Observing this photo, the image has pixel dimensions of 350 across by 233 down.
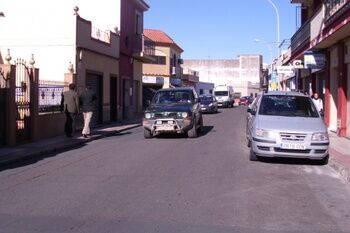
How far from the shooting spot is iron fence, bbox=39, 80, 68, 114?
18.8m

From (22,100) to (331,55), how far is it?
1220 centimetres

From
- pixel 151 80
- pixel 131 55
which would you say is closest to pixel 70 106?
pixel 131 55

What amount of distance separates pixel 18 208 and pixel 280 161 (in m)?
7.41

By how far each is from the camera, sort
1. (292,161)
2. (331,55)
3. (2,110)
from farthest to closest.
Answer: (331,55) → (2,110) → (292,161)

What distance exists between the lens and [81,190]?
30.6 ft

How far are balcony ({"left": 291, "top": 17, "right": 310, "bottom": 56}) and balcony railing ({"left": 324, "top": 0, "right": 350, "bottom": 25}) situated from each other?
210 inches

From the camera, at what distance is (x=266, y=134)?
12.7m

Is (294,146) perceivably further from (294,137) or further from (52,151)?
(52,151)

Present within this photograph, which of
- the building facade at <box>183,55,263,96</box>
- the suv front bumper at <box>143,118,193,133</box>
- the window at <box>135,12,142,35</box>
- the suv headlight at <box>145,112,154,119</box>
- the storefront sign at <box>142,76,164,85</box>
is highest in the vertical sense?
the building facade at <box>183,55,263,96</box>

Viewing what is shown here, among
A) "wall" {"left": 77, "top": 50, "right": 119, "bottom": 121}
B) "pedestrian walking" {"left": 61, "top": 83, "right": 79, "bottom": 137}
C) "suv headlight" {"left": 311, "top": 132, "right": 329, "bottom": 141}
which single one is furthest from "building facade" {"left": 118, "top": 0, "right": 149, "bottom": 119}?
"suv headlight" {"left": 311, "top": 132, "right": 329, "bottom": 141}

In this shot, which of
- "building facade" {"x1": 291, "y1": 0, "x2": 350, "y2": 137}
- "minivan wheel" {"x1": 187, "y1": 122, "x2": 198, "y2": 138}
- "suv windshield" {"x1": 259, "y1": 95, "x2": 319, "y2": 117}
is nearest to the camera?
"suv windshield" {"x1": 259, "y1": 95, "x2": 319, "y2": 117}

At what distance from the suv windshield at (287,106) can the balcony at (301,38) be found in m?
11.3

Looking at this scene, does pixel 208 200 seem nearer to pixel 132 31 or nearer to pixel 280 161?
pixel 280 161

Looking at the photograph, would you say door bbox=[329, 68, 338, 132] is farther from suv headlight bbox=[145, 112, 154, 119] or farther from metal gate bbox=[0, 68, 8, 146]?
metal gate bbox=[0, 68, 8, 146]
